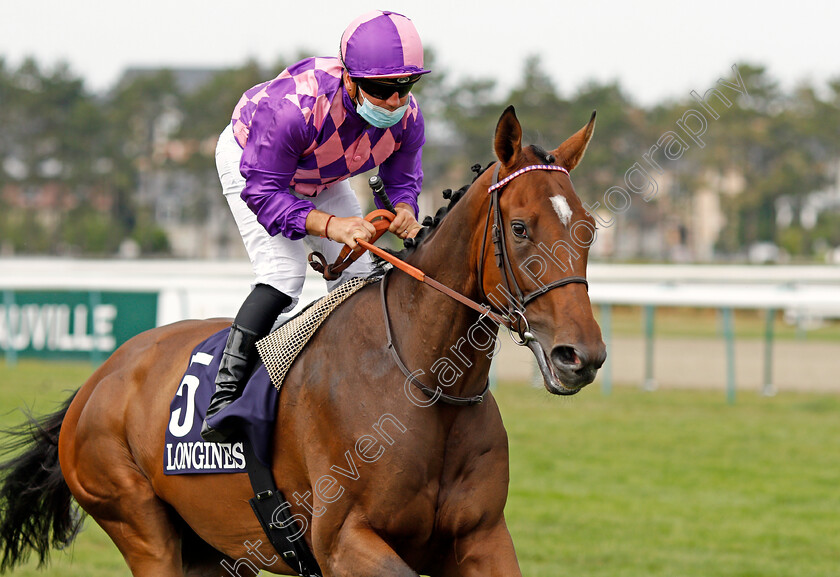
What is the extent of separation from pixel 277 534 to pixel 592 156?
3433 centimetres

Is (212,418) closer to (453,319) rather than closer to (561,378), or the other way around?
(453,319)

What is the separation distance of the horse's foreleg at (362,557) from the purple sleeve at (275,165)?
0.96 meters

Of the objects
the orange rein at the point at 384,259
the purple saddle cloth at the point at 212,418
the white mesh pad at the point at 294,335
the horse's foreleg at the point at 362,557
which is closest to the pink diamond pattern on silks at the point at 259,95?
the orange rein at the point at 384,259

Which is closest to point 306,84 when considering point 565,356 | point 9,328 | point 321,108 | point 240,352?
point 321,108

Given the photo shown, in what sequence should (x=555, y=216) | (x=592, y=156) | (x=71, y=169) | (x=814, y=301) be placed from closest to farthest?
1. (x=555, y=216)
2. (x=814, y=301)
3. (x=592, y=156)
4. (x=71, y=169)

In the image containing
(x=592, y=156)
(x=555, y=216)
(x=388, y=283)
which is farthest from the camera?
(x=592, y=156)

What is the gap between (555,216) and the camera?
2680 millimetres

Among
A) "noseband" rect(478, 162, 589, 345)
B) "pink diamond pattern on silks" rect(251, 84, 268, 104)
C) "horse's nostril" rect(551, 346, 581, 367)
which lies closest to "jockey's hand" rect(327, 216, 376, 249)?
"noseband" rect(478, 162, 589, 345)

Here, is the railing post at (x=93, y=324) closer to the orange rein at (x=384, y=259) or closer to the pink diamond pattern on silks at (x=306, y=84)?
the orange rein at (x=384, y=259)

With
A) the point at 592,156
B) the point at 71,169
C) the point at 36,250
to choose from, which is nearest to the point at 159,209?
the point at 71,169

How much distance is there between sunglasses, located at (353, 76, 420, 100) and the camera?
10.3 feet

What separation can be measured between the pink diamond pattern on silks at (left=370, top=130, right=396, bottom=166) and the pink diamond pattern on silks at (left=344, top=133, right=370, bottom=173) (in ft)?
0.12

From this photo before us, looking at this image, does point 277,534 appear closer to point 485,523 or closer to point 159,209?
point 485,523

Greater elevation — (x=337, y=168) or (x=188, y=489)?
(x=337, y=168)
